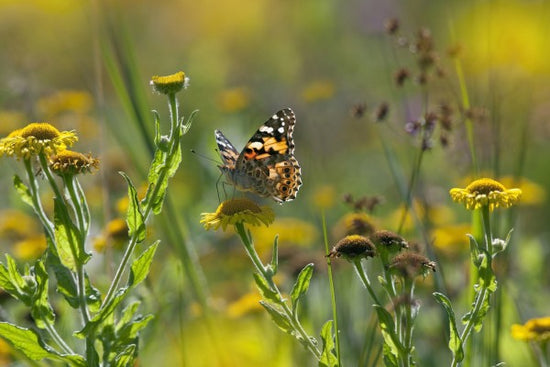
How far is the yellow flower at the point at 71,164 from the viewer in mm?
2273

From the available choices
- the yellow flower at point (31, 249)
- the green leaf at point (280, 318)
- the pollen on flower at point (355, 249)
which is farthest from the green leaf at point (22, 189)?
the yellow flower at point (31, 249)

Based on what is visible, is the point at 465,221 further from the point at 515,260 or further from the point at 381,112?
the point at 381,112

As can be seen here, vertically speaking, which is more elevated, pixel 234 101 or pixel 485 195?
pixel 485 195

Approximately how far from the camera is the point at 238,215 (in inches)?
94.4

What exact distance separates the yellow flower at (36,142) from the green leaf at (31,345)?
449 millimetres

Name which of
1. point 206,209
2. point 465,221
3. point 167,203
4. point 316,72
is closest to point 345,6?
point 316,72

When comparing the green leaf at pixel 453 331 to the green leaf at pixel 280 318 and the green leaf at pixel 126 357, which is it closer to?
the green leaf at pixel 280 318

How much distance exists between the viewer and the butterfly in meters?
3.04

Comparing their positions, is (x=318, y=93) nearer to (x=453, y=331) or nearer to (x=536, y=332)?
(x=536, y=332)

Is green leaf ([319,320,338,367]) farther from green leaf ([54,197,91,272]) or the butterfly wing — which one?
the butterfly wing

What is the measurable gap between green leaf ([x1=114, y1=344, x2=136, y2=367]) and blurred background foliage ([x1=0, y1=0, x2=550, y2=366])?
0.69 ft

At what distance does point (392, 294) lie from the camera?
218 cm

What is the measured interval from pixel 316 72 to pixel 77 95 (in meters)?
3.36

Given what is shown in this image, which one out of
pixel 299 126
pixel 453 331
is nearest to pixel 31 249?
pixel 453 331
